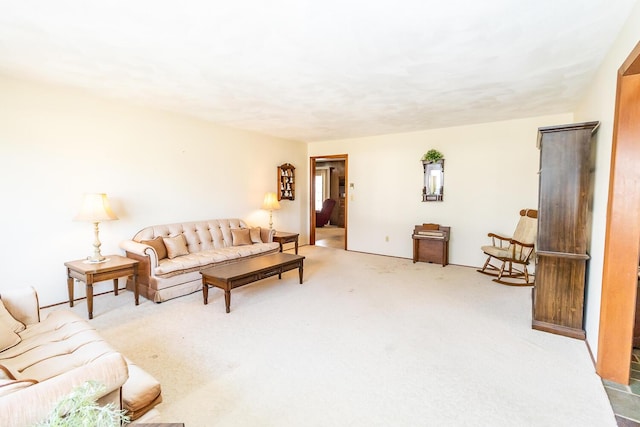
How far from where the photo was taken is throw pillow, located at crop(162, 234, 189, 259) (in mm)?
4008

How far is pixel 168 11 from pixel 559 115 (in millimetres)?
5028

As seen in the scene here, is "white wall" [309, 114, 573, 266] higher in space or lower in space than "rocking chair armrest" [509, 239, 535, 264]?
higher

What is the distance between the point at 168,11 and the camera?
6.36 ft

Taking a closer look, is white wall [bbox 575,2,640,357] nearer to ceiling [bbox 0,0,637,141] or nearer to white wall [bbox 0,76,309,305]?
ceiling [bbox 0,0,637,141]

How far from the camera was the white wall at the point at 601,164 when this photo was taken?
2213 millimetres

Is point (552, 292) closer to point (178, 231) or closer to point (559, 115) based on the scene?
point (559, 115)

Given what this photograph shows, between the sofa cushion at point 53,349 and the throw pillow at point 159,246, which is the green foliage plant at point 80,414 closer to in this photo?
the sofa cushion at point 53,349

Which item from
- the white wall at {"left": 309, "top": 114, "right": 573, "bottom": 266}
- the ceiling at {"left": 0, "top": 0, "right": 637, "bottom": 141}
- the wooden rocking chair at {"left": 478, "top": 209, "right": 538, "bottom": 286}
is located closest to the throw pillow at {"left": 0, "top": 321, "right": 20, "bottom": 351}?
the ceiling at {"left": 0, "top": 0, "right": 637, "bottom": 141}

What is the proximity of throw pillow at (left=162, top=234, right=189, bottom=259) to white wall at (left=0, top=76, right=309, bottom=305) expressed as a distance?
476 millimetres

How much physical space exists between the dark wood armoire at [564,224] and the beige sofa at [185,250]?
3484mm


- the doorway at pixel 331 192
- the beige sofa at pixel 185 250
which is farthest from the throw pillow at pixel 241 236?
the doorway at pixel 331 192

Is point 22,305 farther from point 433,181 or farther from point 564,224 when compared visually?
point 433,181

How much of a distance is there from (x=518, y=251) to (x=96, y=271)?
5115 millimetres

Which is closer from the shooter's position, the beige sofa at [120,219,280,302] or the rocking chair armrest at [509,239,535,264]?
the beige sofa at [120,219,280,302]
